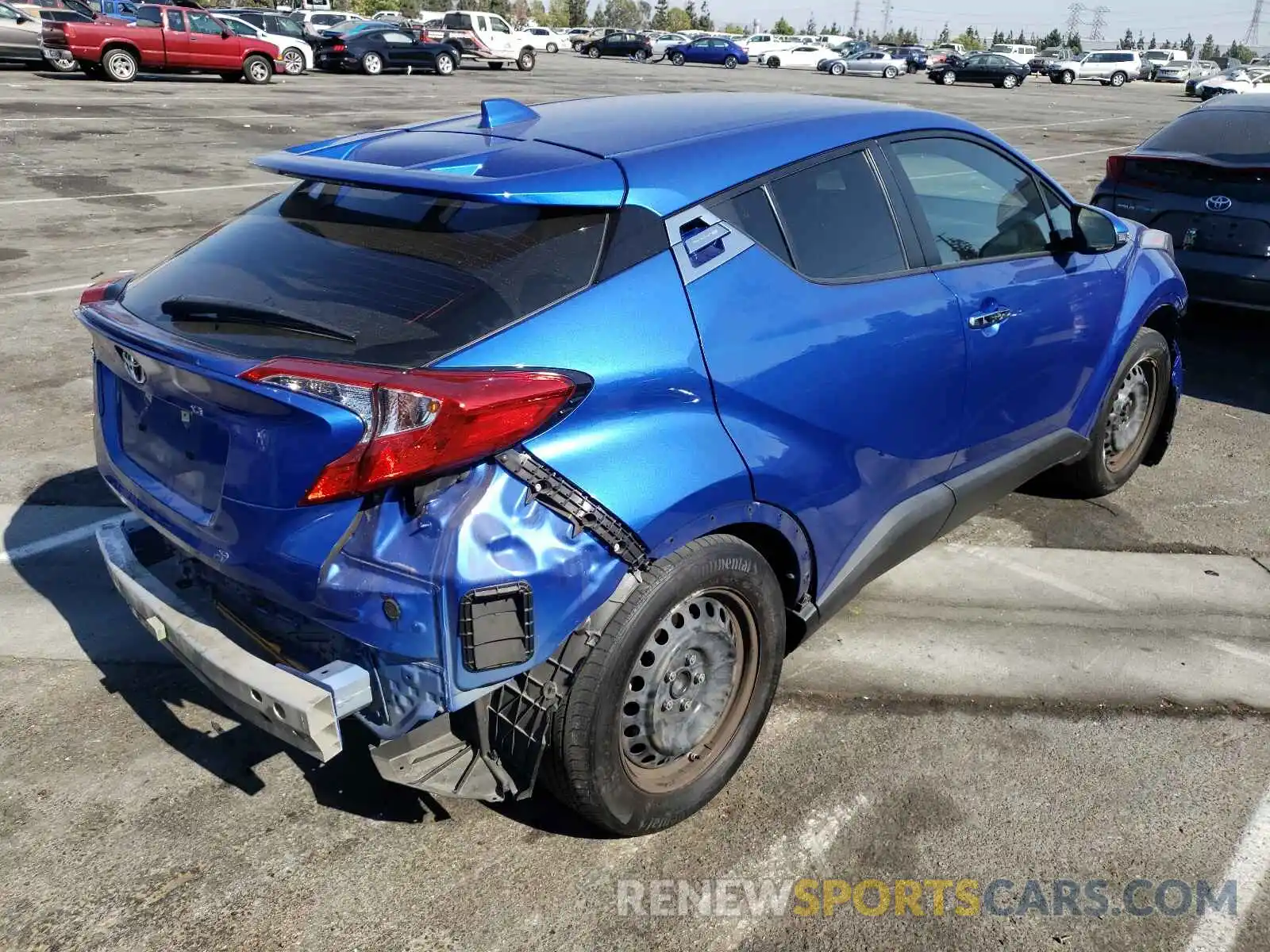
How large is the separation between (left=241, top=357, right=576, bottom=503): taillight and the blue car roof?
0.59 m

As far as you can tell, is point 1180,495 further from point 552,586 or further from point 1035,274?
point 552,586

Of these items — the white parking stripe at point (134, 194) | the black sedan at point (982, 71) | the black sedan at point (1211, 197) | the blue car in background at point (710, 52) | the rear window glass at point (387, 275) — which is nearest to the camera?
the rear window glass at point (387, 275)

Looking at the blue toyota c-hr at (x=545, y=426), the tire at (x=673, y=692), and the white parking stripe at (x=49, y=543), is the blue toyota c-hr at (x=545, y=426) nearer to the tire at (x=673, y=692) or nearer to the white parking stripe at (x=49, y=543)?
the tire at (x=673, y=692)

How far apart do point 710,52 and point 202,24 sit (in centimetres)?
3242

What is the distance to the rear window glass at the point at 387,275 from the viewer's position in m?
2.43

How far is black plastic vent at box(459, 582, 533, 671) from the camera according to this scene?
7.46ft

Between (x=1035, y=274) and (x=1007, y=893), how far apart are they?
225 centimetres

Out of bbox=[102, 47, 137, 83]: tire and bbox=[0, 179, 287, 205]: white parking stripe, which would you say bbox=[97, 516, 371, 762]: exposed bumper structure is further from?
bbox=[102, 47, 137, 83]: tire

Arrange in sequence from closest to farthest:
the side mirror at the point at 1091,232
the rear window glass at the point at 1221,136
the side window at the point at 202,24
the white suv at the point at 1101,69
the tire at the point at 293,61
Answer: the side mirror at the point at 1091,232
the rear window glass at the point at 1221,136
the side window at the point at 202,24
the tire at the point at 293,61
the white suv at the point at 1101,69

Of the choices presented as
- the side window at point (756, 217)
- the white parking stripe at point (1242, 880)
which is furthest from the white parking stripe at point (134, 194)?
the white parking stripe at point (1242, 880)

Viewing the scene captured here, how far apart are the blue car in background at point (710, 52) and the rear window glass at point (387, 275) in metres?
54.4

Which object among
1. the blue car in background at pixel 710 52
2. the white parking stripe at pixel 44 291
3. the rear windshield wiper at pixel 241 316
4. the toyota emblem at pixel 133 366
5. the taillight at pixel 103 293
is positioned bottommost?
the white parking stripe at pixel 44 291

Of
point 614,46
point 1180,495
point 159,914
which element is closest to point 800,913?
point 159,914

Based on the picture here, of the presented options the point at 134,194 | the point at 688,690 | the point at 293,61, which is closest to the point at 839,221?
the point at 688,690
